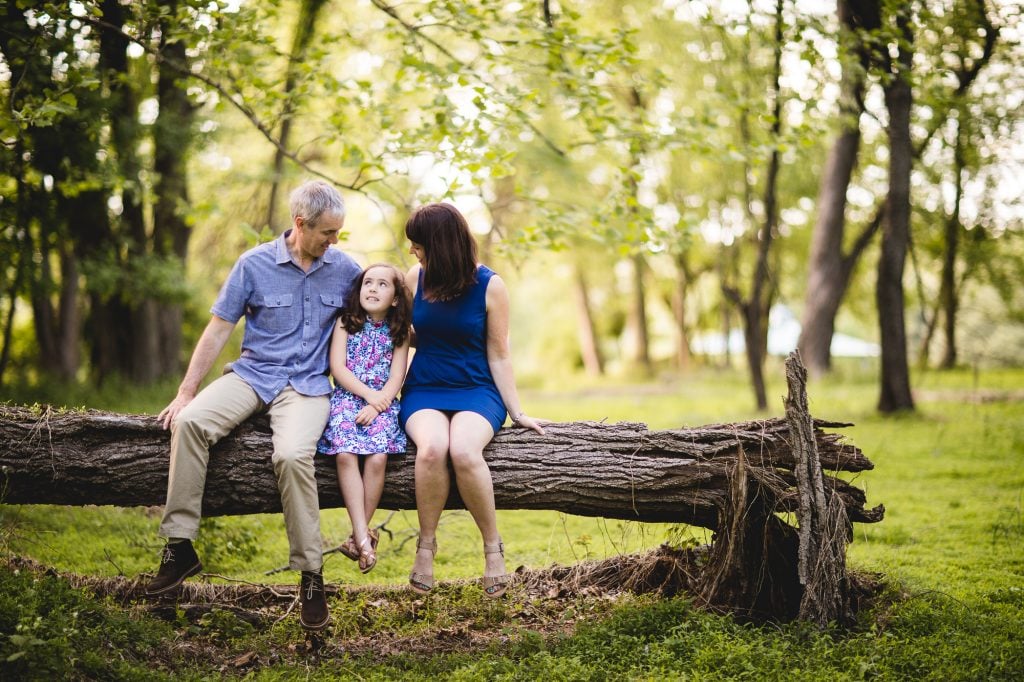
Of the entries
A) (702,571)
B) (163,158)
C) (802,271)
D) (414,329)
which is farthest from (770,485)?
(802,271)

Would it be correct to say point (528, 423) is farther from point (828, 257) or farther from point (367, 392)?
point (828, 257)

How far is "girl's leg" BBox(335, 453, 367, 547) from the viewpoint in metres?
4.47

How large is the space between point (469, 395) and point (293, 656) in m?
1.74

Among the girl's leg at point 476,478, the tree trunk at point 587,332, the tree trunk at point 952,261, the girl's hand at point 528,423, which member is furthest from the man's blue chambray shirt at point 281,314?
the tree trunk at point 587,332

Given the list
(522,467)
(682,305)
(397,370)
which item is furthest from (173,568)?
(682,305)

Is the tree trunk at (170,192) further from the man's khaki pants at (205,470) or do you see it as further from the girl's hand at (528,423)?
the girl's hand at (528,423)

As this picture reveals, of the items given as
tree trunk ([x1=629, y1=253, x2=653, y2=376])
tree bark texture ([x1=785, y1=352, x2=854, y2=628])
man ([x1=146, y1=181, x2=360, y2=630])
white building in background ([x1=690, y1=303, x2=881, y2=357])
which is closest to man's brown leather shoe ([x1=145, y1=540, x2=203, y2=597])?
man ([x1=146, y1=181, x2=360, y2=630])

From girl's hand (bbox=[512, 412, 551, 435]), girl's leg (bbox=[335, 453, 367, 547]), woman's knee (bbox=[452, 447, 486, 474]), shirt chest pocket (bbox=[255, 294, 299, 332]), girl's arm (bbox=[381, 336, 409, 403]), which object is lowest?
girl's leg (bbox=[335, 453, 367, 547])

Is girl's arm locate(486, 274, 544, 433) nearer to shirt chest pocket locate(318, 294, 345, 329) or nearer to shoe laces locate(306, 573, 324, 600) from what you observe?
shirt chest pocket locate(318, 294, 345, 329)

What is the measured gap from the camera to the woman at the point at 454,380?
4477 mm

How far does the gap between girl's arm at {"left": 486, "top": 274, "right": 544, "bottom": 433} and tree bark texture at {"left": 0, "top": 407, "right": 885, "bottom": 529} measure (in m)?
0.15

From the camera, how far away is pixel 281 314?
4855mm

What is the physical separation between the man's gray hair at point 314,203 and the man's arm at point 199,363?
79 cm

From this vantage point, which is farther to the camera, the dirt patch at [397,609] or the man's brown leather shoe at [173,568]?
the dirt patch at [397,609]
